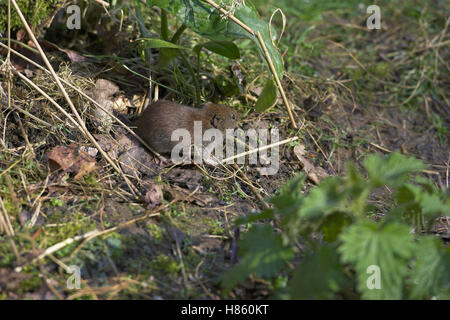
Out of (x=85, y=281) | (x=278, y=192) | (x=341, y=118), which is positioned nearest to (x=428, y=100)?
(x=341, y=118)

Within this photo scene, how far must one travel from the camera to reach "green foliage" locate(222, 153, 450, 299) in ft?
7.06

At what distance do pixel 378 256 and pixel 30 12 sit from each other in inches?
152

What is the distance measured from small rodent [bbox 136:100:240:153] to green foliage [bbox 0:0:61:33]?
1.45 meters

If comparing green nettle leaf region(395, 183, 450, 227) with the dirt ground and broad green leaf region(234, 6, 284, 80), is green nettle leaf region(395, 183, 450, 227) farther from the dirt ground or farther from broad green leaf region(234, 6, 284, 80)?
broad green leaf region(234, 6, 284, 80)

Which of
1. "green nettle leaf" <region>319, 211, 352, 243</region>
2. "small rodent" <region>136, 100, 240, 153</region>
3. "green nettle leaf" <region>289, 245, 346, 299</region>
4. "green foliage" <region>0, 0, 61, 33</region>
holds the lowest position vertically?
"green nettle leaf" <region>289, 245, 346, 299</region>

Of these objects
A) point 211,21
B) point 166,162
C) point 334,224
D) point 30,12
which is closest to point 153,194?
point 166,162

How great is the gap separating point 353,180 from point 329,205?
0.64 ft

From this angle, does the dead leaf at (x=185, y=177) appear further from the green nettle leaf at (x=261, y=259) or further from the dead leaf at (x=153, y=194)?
the green nettle leaf at (x=261, y=259)

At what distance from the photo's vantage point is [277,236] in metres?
2.48

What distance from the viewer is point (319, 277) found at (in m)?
2.27

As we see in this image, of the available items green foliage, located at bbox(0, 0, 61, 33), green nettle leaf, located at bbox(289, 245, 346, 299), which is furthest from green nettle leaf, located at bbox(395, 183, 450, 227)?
green foliage, located at bbox(0, 0, 61, 33)
